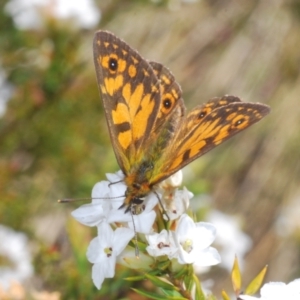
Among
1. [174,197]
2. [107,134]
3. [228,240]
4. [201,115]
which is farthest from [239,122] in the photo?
[107,134]

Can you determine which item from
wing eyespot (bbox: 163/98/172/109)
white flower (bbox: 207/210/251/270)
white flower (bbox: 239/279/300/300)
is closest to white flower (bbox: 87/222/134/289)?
white flower (bbox: 239/279/300/300)

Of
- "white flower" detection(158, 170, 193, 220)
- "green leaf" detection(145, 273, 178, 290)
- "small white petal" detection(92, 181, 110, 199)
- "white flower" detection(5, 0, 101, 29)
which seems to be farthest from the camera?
"white flower" detection(5, 0, 101, 29)

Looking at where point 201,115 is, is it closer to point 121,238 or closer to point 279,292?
point 121,238

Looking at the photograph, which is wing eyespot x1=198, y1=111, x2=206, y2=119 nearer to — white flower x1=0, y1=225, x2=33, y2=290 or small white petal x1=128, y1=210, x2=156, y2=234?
small white petal x1=128, y1=210, x2=156, y2=234

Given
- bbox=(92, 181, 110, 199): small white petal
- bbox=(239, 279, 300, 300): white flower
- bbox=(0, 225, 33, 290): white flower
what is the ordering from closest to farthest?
1. bbox=(239, 279, 300, 300): white flower
2. bbox=(92, 181, 110, 199): small white petal
3. bbox=(0, 225, 33, 290): white flower

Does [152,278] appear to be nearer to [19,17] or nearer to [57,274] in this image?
[57,274]

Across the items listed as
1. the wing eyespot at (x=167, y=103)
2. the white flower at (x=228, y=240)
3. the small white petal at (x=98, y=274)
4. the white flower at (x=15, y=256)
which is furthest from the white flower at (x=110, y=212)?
the white flower at (x=228, y=240)

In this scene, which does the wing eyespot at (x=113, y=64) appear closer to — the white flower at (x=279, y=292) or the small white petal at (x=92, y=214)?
the small white petal at (x=92, y=214)
